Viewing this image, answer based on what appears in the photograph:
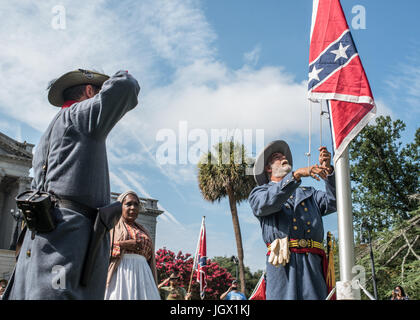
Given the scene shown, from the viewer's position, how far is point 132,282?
5.49 meters

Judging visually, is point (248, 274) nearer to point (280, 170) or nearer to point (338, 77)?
point (280, 170)

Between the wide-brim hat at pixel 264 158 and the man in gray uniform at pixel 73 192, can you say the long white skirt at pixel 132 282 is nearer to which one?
the wide-brim hat at pixel 264 158

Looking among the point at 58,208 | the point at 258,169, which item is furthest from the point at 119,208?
the point at 258,169

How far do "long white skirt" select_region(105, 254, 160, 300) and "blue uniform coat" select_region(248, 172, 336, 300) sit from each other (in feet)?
4.83

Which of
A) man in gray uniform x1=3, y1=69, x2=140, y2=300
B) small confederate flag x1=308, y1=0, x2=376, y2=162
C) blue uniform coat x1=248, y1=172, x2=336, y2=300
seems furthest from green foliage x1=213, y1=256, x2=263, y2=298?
man in gray uniform x1=3, y1=69, x2=140, y2=300

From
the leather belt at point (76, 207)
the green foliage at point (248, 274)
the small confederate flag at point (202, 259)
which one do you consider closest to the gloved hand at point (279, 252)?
the leather belt at point (76, 207)

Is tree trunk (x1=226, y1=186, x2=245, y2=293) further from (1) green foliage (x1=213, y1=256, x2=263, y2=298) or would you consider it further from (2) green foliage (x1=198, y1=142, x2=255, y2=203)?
(1) green foliage (x1=213, y1=256, x2=263, y2=298)

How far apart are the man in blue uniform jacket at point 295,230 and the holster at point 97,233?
197 centimetres

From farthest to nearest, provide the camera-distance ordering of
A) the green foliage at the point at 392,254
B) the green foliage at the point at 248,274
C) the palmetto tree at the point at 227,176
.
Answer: the green foliage at the point at 248,274
the palmetto tree at the point at 227,176
the green foliage at the point at 392,254

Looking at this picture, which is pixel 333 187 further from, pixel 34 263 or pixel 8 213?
pixel 8 213

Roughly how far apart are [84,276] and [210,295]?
28903 millimetres

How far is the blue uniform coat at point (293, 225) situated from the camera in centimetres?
464

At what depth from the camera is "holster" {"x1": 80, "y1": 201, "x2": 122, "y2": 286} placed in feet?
9.60
